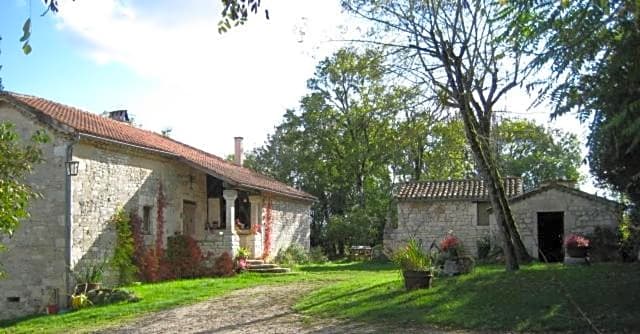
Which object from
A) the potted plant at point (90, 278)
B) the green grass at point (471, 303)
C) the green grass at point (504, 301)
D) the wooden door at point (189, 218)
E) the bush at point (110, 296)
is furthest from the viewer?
the wooden door at point (189, 218)

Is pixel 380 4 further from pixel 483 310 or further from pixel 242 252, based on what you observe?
pixel 242 252

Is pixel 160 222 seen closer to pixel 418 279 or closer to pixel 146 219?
pixel 146 219

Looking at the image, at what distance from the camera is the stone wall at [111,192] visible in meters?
17.8

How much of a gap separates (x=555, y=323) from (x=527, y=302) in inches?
60.6

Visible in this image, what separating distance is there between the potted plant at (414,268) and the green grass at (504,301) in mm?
234

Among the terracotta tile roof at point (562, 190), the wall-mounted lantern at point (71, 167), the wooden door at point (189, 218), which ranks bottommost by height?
the wooden door at point (189, 218)

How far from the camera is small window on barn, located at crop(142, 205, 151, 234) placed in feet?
68.1

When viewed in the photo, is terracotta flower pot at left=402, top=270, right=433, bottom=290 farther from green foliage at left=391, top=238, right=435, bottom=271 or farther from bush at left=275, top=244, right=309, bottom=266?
bush at left=275, top=244, right=309, bottom=266

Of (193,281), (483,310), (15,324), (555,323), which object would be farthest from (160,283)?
(555,323)

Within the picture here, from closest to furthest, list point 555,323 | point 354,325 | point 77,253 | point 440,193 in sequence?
point 555,323
point 354,325
point 77,253
point 440,193

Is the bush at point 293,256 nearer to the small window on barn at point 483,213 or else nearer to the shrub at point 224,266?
the shrub at point 224,266

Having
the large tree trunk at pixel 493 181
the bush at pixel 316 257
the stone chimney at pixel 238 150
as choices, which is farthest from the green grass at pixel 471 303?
the stone chimney at pixel 238 150

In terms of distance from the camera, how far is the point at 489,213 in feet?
85.3

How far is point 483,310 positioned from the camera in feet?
38.2
